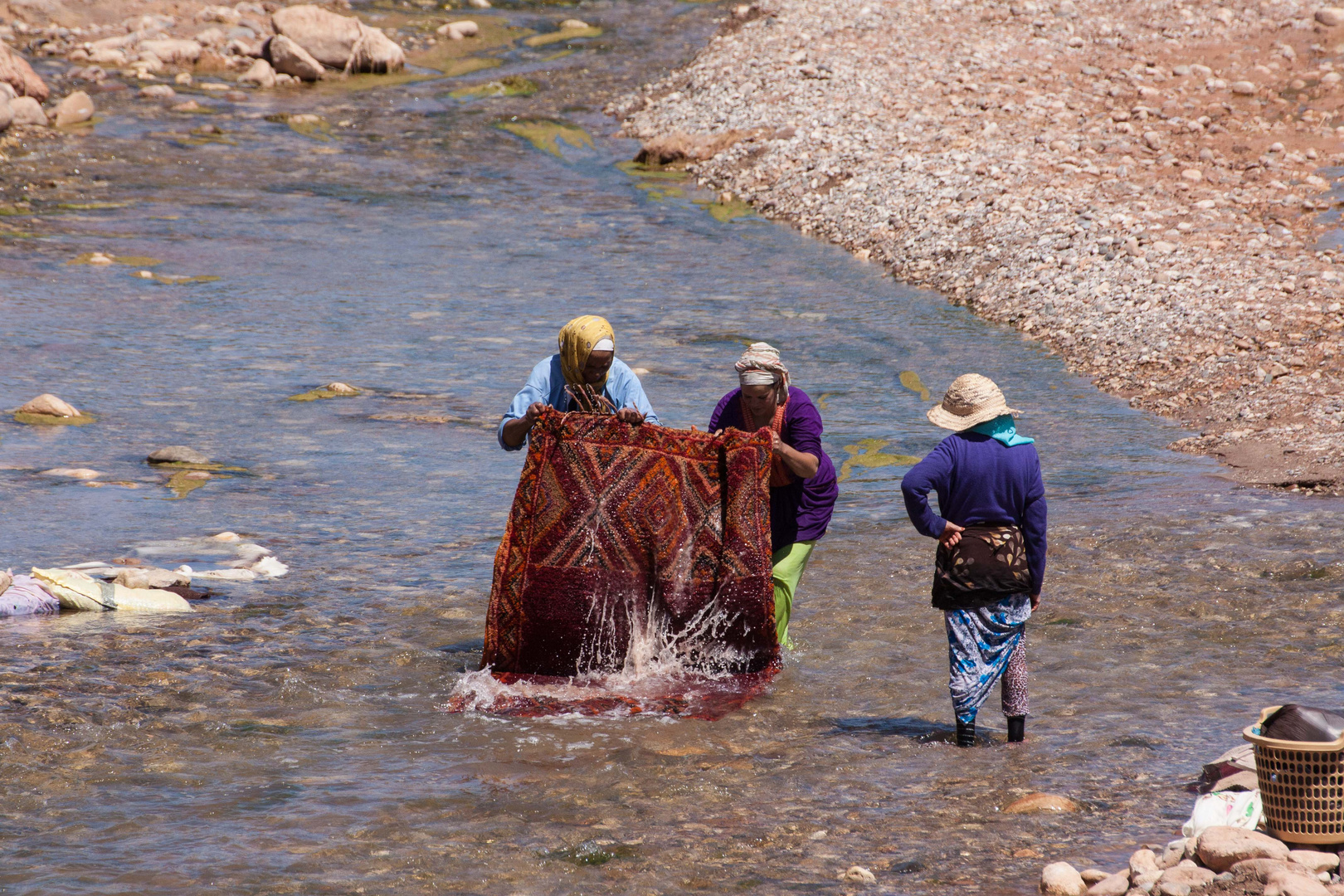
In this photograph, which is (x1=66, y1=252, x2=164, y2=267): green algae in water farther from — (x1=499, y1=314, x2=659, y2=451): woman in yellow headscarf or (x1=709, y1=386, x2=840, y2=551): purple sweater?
(x1=709, y1=386, x2=840, y2=551): purple sweater

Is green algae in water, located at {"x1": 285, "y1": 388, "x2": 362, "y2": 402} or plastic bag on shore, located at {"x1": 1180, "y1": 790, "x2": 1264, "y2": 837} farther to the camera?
green algae in water, located at {"x1": 285, "y1": 388, "x2": 362, "y2": 402}

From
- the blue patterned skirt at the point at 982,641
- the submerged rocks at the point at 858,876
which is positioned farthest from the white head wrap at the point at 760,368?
the submerged rocks at the point at 858,876

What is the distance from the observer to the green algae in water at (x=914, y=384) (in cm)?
1120

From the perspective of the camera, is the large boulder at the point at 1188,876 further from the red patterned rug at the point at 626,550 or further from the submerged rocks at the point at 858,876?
the red patterned rug at the point at 626,550

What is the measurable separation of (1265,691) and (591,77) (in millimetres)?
20395

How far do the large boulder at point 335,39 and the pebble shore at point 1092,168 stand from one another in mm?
4816

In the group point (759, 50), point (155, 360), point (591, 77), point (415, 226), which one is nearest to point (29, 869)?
point (155, 360)

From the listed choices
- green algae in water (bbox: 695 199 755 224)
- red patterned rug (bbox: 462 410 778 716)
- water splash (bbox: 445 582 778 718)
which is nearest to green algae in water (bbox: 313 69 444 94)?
green algae in water (bbox: 695 199 755 224)

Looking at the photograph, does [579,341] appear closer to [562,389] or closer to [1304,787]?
[562,389]

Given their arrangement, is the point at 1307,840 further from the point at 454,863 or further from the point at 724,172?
the point at 724,172

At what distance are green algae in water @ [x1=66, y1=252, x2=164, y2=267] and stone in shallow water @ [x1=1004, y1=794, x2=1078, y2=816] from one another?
39.8ft

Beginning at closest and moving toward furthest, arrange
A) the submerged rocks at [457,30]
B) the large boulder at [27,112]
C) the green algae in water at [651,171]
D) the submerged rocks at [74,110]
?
the green algae in water at [651,171] → the large boulder at [27,112] → the submerged rocks at [74,110] → the submerged rocks at [457,30]

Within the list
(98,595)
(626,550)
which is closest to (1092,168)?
(626,550)

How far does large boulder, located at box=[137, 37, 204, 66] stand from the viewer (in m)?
23.2
